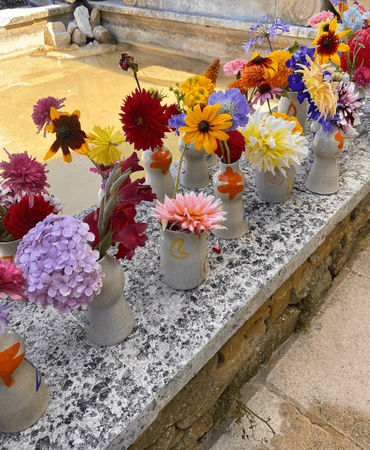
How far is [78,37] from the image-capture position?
544 centimetres

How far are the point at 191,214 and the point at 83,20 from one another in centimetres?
583

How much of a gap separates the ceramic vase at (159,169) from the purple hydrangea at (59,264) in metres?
0.51

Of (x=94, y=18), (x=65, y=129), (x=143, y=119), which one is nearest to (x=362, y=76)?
(x=143, y=119)

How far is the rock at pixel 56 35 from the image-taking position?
17.5 ft

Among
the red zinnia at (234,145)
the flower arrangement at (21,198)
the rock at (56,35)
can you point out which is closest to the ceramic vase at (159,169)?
the red zinnia at (234,145)

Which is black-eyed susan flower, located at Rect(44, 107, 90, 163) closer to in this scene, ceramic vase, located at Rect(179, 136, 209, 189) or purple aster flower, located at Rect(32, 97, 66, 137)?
purple aster flower, located at Rect(32, 97, 66, 137)

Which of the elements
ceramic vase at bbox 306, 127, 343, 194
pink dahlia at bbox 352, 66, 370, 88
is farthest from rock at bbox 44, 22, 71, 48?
ceramic vase at bbox 306, 127, 343, 194

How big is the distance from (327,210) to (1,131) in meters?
3.00

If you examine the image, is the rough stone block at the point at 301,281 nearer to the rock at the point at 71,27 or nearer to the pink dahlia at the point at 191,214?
the pink dahlia at the point at 191,214

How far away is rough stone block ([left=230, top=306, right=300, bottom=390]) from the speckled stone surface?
0.26 m

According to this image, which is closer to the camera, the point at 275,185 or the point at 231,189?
the point at 231,189

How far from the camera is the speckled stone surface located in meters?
0.66

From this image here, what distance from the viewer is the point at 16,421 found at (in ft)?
2.08

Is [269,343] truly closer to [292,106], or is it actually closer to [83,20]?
[292,106]
